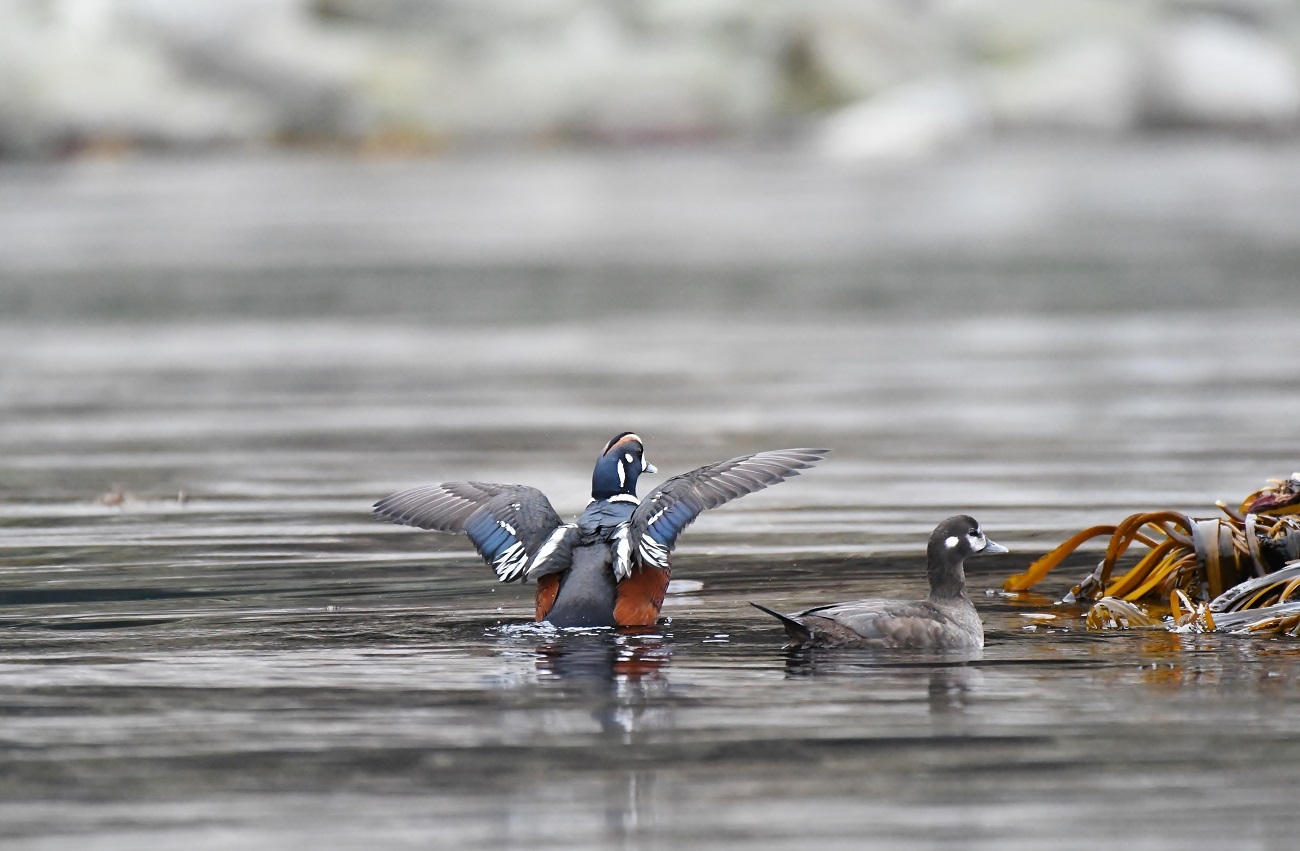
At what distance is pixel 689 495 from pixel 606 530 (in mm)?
322

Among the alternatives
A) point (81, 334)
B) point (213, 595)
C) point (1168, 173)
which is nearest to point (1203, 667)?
point (213, 595)

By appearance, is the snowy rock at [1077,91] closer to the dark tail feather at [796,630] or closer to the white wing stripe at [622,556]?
the white wing stripe at [622,556]

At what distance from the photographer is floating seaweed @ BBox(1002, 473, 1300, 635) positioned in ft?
29.7

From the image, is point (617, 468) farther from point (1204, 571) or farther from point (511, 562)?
point (1204, 571)

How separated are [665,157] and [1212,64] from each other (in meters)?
15.5

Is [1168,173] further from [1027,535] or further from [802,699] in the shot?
[802,699]

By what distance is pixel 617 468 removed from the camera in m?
9.22

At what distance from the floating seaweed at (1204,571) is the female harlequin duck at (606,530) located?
1.19 meters

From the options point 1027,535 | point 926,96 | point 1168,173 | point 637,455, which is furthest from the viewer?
point 926,96

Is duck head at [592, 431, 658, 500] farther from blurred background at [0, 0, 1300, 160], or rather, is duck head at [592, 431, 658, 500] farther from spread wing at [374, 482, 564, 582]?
blurred background at [0, 0, 1300, 160]

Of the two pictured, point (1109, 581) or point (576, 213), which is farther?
point (576, 213)

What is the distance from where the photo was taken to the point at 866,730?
7371 mm

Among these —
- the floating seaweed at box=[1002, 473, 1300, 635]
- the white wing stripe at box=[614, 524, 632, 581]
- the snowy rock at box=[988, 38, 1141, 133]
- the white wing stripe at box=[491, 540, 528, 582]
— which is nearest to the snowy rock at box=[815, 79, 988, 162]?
the snowy rock at box=[988, 38, 1141, 133]

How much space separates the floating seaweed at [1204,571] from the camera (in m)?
9.05
